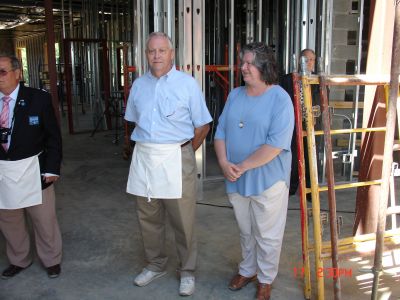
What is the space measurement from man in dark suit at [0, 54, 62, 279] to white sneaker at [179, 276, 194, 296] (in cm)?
89

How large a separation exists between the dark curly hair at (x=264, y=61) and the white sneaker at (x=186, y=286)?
1.33 meters

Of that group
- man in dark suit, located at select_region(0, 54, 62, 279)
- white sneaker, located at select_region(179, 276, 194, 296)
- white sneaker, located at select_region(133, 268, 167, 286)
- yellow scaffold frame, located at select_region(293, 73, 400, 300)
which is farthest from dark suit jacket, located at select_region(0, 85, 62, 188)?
yellow scaffold frame, located at select_region(293, 73, 400, 300)

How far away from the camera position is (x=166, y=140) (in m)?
2.45

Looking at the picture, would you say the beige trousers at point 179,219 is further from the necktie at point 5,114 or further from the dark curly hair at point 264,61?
the necktie at point 5,114

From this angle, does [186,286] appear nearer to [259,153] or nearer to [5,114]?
[259,153]

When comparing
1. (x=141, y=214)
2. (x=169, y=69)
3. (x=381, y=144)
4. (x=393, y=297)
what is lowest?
(x=393, y=297)

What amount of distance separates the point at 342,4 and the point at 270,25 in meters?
2.15

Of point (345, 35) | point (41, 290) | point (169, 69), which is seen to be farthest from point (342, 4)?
point (41, 290)

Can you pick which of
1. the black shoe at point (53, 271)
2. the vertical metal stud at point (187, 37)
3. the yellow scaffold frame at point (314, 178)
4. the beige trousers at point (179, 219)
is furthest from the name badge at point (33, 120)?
the vertical metal stud at point (187, 37)

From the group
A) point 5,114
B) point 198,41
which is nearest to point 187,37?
point 198,41

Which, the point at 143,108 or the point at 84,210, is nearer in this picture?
the point at 143,108

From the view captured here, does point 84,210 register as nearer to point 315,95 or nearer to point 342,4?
point 315,95

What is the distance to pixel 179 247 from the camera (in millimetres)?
2719

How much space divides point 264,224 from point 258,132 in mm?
533
